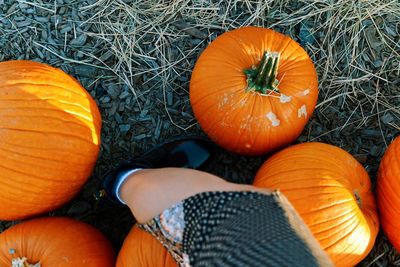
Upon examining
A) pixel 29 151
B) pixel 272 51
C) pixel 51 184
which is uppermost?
pixel 272 51

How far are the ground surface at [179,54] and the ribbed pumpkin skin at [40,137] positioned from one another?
1.59ft

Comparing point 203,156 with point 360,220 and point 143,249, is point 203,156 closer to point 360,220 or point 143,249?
point 143,249

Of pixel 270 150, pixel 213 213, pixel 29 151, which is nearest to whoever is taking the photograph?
pixel 213 213

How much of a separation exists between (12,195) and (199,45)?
1.26 metres

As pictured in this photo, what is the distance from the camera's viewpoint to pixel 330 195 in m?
2.10

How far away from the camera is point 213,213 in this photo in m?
1.61

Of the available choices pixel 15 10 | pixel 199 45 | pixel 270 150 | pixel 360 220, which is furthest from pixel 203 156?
pixel 15 10

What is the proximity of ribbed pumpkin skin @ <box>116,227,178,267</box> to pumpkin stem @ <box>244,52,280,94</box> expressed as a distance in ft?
2.54

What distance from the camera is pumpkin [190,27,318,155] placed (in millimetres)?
2256

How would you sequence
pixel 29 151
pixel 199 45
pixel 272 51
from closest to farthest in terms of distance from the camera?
pixel 29 151 < pixel 272 51 < pixel 199 45

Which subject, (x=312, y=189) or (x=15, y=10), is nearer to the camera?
(x=312, y=189)

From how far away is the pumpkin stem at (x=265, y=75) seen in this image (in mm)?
2148

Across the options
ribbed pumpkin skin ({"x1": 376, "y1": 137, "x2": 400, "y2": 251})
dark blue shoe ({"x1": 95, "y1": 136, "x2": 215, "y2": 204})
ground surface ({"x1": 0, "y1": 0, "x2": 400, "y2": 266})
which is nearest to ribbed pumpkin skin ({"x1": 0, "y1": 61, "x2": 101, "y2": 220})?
dark blue shoe ({"x1": 95, "y1": 136, "x2": 215, "y2": 204})

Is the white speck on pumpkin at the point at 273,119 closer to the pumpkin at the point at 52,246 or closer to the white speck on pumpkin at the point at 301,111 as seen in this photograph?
the white speck on pumpkin at the point at 301,111
